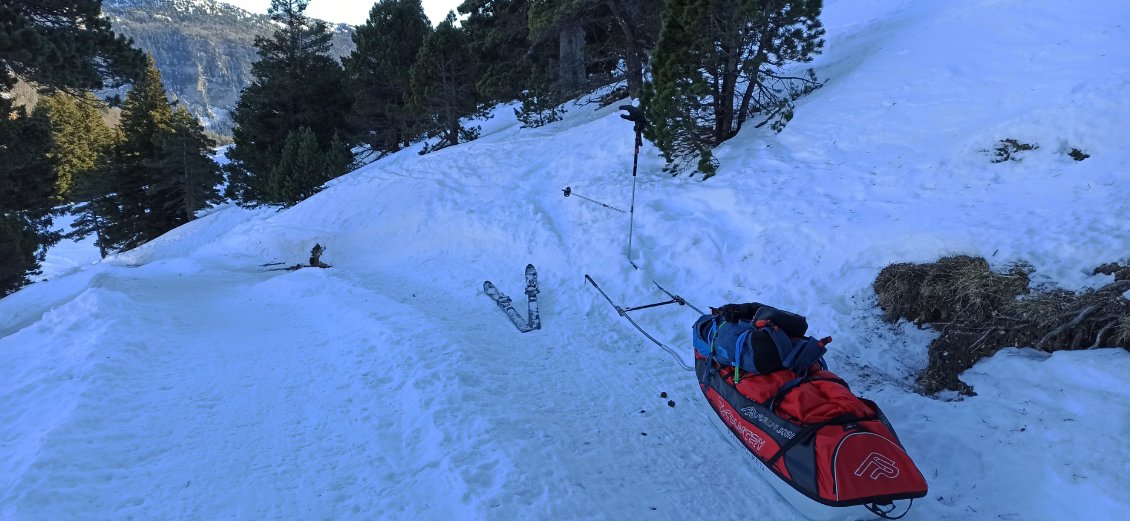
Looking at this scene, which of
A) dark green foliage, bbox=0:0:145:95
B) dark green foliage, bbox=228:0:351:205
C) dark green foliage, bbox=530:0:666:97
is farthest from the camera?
dark green foliage, bbox=228:0:351:205

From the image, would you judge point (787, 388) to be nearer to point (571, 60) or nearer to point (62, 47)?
point (62, 47)

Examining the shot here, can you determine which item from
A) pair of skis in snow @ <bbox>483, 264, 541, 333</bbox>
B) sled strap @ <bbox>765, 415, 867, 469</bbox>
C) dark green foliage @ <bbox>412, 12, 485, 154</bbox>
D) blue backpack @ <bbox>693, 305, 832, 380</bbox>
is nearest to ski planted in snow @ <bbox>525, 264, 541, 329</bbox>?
pair of skis in snow @ <bbox>483, 264, 541, 333</bbox>

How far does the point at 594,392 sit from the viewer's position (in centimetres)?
600

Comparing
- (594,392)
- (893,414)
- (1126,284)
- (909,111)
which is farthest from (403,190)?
(1126,284)

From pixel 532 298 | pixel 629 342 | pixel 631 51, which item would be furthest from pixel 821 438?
pixel 631 51

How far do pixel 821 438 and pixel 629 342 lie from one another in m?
3.91

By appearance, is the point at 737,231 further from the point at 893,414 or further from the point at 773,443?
the point at 773,443

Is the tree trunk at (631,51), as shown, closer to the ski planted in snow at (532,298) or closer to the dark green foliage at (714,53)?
the dark green foliage at (714,53)

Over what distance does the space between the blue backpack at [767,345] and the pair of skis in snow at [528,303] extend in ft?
12.2

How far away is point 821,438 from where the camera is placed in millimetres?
3518

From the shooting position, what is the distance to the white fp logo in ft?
10.8

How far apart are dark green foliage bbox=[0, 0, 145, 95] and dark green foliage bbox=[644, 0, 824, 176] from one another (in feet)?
40.7

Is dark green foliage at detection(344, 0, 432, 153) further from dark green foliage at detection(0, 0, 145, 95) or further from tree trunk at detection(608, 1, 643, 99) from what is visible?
dark green foliage at detection(0, 0, 145, 95)

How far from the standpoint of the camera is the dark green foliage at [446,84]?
2167 cm
